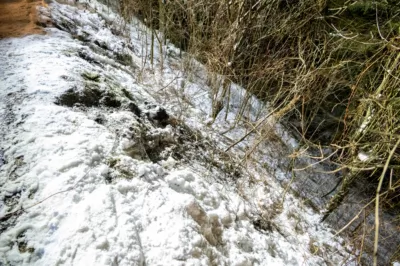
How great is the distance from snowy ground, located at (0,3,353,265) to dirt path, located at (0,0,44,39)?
229 mm

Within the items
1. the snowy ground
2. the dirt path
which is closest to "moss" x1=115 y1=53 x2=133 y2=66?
the snowy ground

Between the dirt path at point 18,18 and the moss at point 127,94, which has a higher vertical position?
the dirt path at point 18,18

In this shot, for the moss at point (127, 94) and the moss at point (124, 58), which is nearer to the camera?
the moss at point (127, 94)

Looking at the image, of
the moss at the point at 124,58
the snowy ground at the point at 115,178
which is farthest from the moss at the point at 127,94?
the moss at the point at 124,58

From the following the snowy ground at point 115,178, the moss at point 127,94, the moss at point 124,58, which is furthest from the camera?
the moss at point 124,58

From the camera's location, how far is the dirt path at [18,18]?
11.5 feet

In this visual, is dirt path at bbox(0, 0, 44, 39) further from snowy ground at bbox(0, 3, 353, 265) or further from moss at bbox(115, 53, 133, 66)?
moss at bbox(115, 53, 133, 66)

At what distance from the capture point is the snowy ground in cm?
177

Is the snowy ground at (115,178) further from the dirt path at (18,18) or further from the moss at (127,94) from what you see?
the dirt path at (18,18)

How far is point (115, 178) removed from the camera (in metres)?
2.23

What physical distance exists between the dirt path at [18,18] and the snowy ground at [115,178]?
0.75 feet

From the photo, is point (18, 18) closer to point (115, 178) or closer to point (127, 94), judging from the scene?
point (127, 94)

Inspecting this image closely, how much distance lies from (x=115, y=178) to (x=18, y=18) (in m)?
3.33

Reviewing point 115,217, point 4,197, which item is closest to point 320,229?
point 115,217
